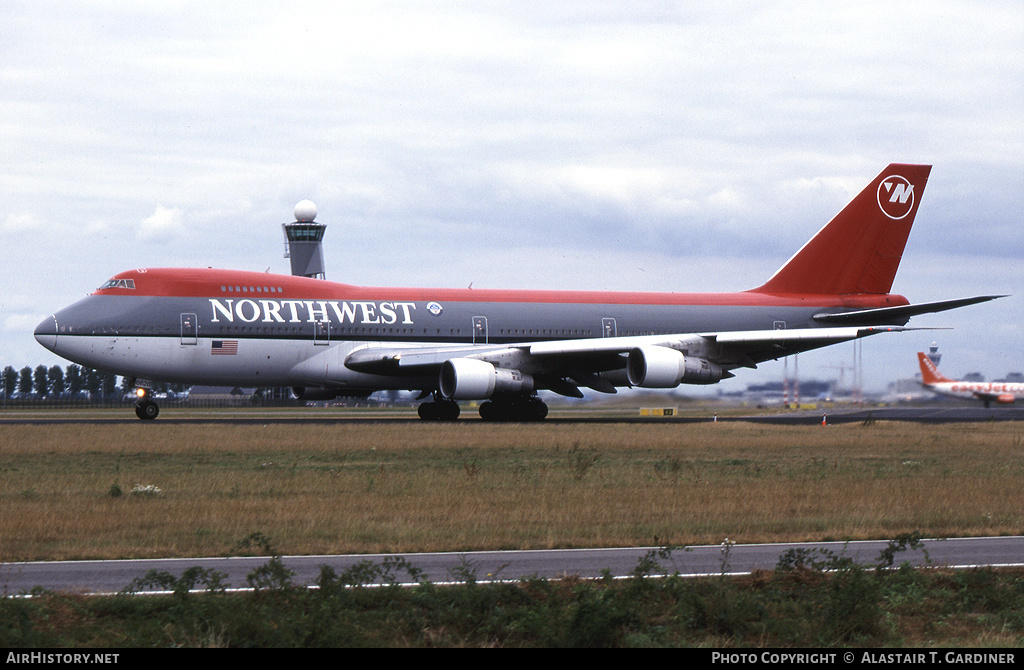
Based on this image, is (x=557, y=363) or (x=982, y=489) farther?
(x=557, y=363)

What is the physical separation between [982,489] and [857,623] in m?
11.6

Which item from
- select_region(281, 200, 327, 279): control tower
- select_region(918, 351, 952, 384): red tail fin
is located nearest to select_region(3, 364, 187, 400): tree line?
select_region(281, 200, 327, 279): control tower

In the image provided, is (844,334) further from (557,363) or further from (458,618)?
(458,618)

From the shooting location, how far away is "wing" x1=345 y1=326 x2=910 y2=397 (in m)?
40.0

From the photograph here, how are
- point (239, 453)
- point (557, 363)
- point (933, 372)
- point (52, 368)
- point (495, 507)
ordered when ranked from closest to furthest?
point (495, 507) → point (239, 453) → point (557, 363) → point (933, 372) → point (52, 368)

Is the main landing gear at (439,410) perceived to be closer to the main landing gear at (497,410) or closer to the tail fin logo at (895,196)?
the main landing gear at (497,410)

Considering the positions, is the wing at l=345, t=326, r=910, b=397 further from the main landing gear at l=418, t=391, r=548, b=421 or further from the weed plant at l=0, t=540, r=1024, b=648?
the weed plant at l=0, t=540, r=1024, b=648

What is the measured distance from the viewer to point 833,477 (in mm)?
21641

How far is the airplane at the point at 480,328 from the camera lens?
125 feet

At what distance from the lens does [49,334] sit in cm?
3731

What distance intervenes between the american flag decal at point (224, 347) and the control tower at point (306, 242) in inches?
1792
